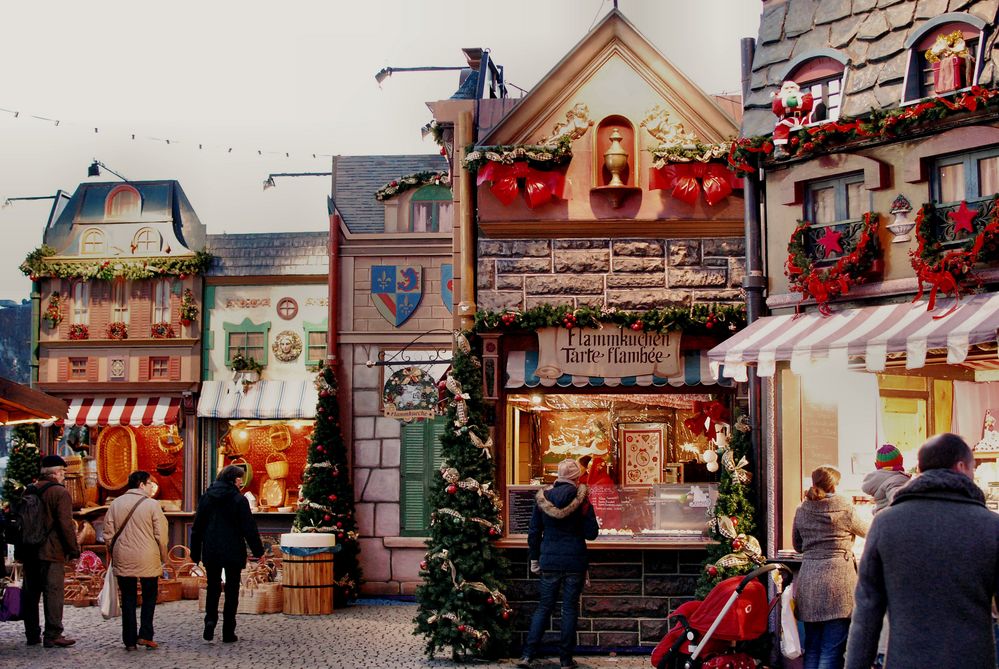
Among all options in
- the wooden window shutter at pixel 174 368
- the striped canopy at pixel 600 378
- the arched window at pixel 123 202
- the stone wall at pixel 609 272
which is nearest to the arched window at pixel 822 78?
the stone wall at pixel 609 272

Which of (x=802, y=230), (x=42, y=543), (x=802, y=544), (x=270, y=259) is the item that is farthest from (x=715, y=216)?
(x=270, y=259)

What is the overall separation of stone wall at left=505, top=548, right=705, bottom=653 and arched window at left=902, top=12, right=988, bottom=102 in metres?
4.54

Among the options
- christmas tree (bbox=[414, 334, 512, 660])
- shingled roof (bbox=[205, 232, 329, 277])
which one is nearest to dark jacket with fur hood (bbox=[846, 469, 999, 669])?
christmas tree (bbox=[414, 334, 512, 660])

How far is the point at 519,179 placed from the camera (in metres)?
12.7

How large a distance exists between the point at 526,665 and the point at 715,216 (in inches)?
173

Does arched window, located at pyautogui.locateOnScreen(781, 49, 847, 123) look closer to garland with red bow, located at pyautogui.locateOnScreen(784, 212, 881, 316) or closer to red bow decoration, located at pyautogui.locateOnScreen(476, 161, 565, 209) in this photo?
garland with red bow, located at pyautogui.locateOnScreen(784, 212, 881, 316)

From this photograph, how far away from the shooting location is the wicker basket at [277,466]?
22.5m

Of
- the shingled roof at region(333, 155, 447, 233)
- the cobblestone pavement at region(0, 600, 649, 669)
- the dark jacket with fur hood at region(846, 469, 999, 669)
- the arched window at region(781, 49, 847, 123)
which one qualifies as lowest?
the cobblestone pavement at region(0, 600, 649, 669)

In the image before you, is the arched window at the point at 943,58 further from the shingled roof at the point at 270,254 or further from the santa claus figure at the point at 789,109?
the shingled roof at the point at 270,254

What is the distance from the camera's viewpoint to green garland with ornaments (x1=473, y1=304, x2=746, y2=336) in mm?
12391

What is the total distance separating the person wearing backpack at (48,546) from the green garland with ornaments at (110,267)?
1004 cm

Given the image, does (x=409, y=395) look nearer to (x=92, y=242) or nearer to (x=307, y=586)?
(x=307, y=586)

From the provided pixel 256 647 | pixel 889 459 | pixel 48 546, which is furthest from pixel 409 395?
pixel 889 459

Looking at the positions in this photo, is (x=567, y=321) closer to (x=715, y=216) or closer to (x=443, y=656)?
(x=715, y=216)
